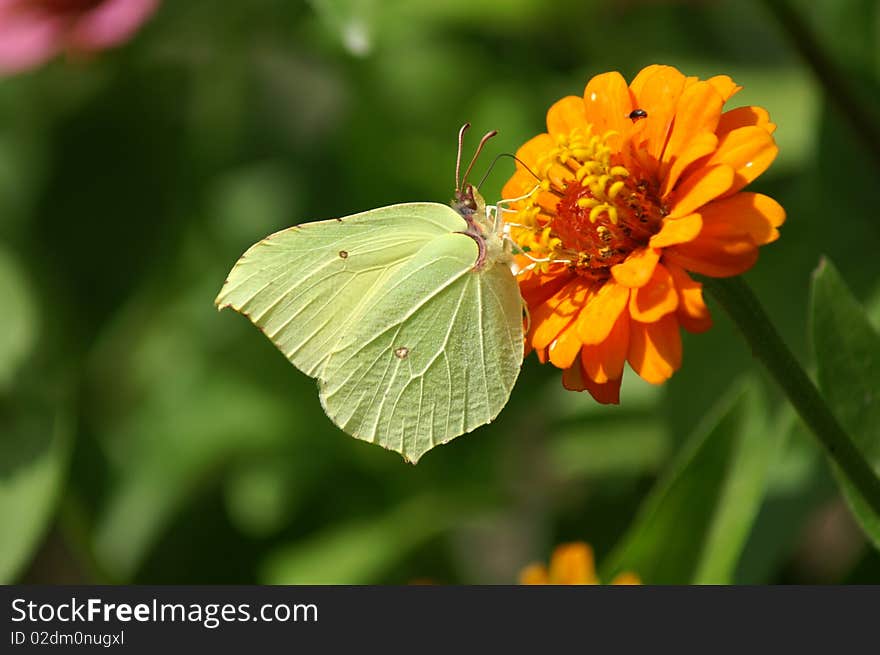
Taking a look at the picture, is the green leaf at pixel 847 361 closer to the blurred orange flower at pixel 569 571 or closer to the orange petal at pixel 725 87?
the orange petal at pixel 725 87

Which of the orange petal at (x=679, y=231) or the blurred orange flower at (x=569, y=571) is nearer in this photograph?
the orange petal at (x=679, y=231)

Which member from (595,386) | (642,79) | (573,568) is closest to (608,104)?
(642,79)

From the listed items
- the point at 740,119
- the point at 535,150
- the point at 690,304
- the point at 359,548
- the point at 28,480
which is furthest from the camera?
the point at 359,548

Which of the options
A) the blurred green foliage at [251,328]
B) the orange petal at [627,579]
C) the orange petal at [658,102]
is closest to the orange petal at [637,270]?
the orange petal at [658,102]

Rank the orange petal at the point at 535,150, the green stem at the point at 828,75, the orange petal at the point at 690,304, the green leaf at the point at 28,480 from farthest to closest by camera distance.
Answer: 1. the green leaf at the point at 28,480
2. the green stem at the point at 828,75
3. the orange petal at the point at 535,150
4. the orange petal at the point at 690,304

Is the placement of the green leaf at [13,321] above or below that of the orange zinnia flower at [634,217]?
below

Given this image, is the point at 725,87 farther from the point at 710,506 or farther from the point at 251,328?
the point at 251,328
